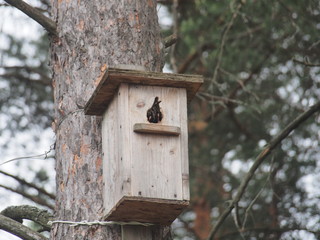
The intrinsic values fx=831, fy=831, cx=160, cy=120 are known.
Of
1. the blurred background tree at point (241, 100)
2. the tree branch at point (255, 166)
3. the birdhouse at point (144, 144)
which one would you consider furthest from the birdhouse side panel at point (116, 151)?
the blurred background tree at point (241, 100)

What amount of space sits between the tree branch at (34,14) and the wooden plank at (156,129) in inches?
35.4

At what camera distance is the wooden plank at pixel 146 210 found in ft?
13.1

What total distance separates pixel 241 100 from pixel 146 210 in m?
5.86

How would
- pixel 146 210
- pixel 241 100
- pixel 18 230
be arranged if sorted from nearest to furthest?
pixel 146 210 → pixel 18 230 → pixel 241 100

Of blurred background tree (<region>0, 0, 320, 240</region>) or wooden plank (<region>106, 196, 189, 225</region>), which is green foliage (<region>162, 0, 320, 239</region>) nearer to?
blurred background tree (<region>0, 0, 320, 240</region>)

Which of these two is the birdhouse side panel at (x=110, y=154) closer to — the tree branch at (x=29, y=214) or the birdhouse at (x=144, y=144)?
the birdhouse at (x=144, y=144)

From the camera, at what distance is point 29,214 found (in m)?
4.79

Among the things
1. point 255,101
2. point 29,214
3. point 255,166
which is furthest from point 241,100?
point 29,214

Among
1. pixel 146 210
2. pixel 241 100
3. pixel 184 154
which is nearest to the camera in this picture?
pixel 146 210

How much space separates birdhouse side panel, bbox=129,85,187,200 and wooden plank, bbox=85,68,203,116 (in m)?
0.04

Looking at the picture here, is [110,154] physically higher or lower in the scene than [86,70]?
lower

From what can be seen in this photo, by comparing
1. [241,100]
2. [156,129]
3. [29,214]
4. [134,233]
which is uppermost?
[241,100]

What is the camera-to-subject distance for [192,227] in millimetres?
12281

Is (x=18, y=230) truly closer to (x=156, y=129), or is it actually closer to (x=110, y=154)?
(x=110, y=154)
